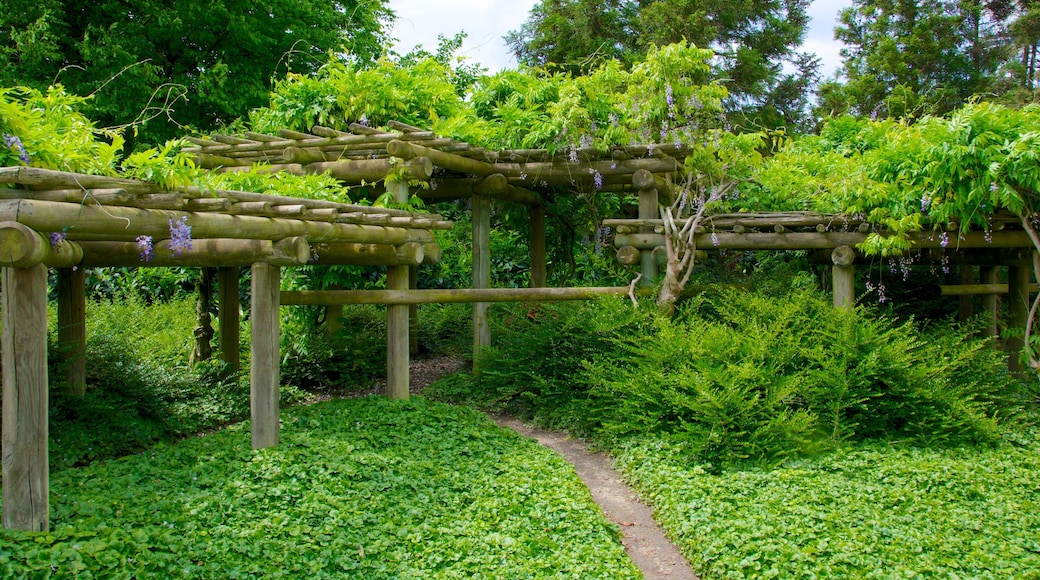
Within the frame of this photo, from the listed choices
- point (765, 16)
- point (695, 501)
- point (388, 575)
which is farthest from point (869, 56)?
point (388, 575)

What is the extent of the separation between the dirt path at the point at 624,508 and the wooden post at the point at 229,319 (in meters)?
3.49

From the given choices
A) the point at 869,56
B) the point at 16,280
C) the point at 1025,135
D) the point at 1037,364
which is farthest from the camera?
the point at 869,56

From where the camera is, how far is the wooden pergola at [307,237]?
4.14 meters

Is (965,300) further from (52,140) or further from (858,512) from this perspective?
(52,140)

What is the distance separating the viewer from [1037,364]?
304 inches

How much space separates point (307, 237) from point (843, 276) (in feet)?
19.7

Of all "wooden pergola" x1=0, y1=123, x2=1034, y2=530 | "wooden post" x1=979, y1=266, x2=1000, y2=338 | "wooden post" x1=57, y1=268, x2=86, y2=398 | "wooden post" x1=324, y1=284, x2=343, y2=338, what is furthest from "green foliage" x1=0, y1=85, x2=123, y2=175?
→ "wooden post" x1=979, y1=266, x2=1000, y2=338

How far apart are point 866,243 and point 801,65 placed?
1612 cm

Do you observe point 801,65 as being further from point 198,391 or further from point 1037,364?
point 198,391

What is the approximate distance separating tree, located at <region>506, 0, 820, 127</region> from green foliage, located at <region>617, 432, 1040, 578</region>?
1362cm

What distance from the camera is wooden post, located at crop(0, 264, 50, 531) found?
4.12 metres

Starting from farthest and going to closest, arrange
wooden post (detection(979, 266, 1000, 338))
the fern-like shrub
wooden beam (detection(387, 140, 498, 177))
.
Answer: wooden post (detection(979, 266, 1000, 338)) → wooden beam (detection(387, 140, 498, 177)) → the fern-like shrub

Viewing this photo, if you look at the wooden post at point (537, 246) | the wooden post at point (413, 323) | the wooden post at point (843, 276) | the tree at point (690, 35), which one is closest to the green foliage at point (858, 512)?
the wooden post at point (843, 276)

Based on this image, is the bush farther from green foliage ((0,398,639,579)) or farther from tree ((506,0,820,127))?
tree ((506,0,820,127))
